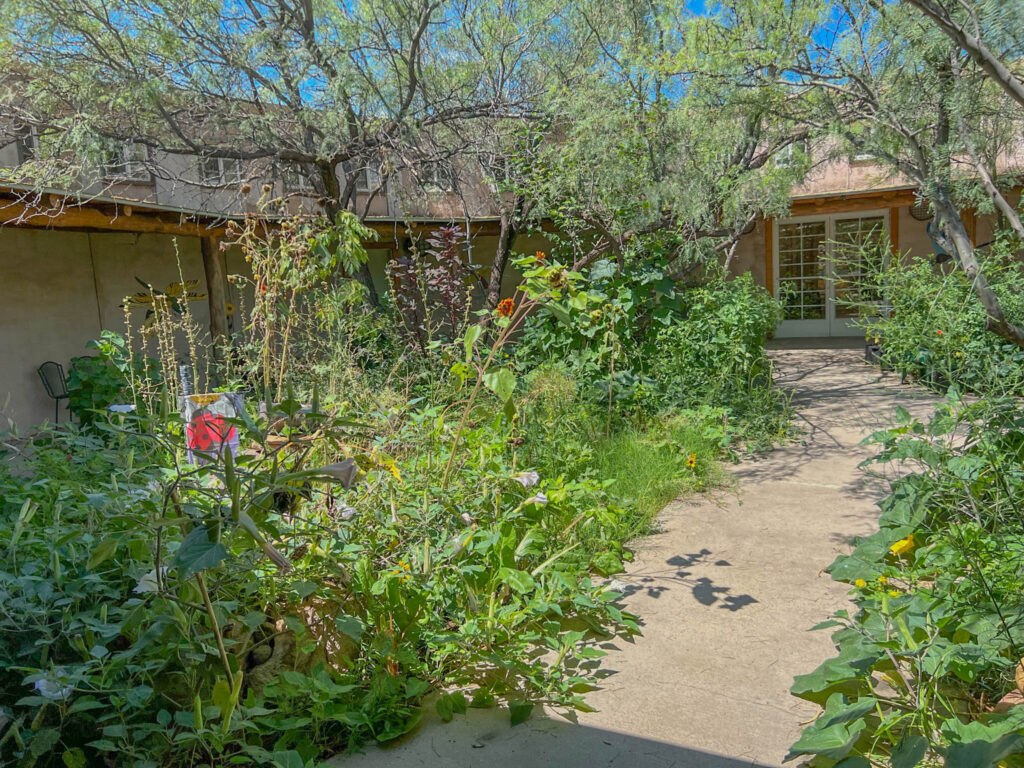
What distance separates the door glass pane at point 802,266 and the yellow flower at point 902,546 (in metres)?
9.14

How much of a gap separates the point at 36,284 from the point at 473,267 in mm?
4326

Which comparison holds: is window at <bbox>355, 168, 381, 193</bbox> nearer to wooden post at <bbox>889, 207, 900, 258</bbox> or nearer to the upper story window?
the upper story window

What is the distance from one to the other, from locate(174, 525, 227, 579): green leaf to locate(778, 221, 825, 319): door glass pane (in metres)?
11.0

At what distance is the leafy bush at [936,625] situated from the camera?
61.7 inches

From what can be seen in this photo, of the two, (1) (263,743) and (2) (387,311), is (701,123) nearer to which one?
(2) (387,311)

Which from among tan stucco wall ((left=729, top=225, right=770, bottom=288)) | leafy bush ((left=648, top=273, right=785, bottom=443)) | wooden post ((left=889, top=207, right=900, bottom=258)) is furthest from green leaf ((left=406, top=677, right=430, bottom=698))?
wooden post ((left=889, top=207, right=900, bottom=258))

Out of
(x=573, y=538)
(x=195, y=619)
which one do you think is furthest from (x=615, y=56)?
(x=195, y=619)

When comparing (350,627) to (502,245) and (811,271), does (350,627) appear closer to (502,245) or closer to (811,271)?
(502,245)

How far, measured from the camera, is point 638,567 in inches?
118

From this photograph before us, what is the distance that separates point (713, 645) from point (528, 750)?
0.83 m

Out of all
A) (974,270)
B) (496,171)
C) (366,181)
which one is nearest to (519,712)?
(974,270)

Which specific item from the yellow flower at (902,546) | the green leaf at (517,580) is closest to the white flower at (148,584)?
the green leaf at (517,580)

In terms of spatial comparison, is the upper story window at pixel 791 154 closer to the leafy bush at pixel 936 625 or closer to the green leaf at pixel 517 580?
the leafy bush at pixel 936 625

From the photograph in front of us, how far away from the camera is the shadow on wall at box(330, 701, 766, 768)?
5.85 ft
